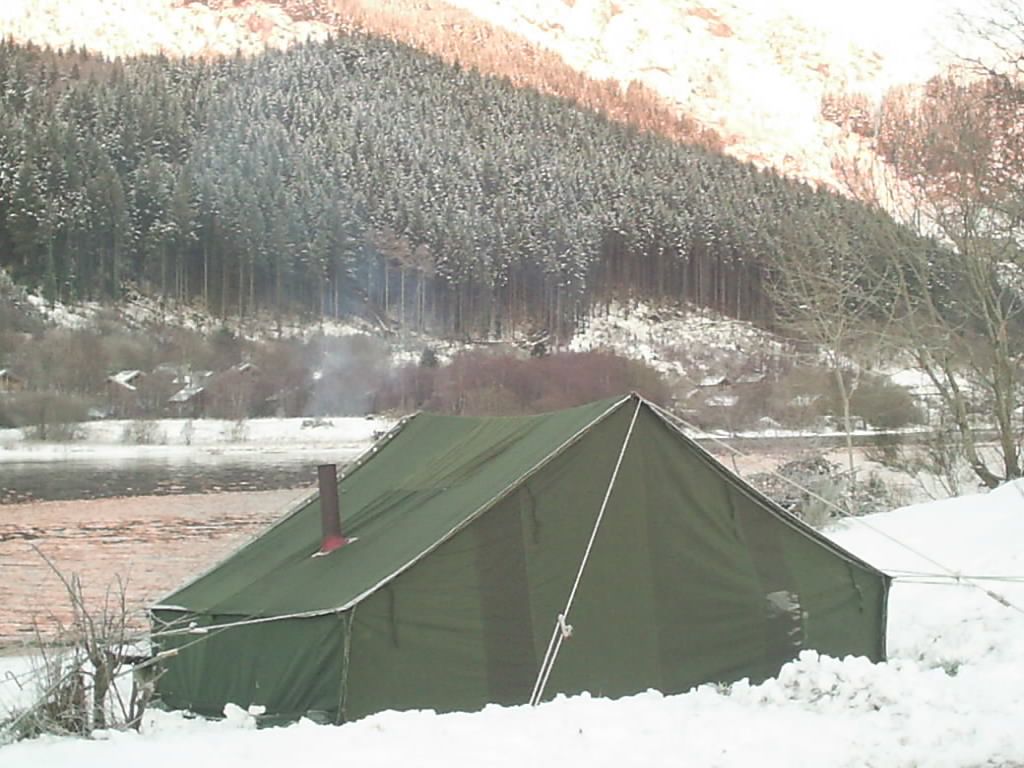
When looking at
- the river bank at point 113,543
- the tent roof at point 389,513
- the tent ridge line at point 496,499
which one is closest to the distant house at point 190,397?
the river bank at point 113,543

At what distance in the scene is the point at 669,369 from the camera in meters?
61.1

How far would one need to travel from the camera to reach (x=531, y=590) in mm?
7496

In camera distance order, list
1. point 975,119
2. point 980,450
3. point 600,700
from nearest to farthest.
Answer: point 600,700
point 975,119
point 980,450

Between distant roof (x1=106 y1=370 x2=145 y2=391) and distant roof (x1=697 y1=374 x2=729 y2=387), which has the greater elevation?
distant roof (x1=697 y1=374 x2=729 y2=387)

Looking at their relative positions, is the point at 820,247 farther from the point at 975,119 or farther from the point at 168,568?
the point at 168,568

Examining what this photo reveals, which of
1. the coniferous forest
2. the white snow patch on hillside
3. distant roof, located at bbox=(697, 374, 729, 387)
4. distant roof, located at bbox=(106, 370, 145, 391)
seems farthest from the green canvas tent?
the coniferous forest

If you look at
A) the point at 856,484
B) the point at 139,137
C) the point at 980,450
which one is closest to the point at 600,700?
the point at 856,484

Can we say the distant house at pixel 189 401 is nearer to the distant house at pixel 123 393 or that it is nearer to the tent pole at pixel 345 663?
the distant house at pixel 123 393

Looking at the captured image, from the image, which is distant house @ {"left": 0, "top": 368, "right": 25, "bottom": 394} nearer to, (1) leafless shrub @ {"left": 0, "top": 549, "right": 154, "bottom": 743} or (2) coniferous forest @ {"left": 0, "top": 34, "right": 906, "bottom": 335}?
(2) coniferous forest @ {"left": 0, "top": 34, "right": 906, "bottom": 335}

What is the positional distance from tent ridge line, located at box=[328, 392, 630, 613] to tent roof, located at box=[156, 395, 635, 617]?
0.01m

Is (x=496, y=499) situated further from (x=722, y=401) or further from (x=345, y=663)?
(x=722, y=401)

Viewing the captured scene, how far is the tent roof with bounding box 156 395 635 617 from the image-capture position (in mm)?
7500

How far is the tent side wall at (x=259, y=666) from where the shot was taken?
22.9ft

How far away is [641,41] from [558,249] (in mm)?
102940
